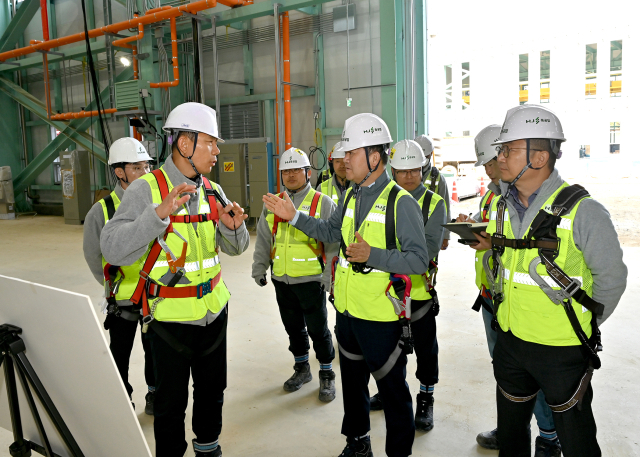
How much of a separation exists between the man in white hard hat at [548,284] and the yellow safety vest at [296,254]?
1621 mm

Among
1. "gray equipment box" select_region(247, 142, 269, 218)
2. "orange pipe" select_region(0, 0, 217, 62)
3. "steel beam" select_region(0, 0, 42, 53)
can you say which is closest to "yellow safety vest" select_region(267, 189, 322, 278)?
"gray equipment box" select_region(247, 142, 269, 218)

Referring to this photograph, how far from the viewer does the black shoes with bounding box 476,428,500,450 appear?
2.86 m

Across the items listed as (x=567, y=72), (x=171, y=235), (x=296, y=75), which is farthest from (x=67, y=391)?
(x=567, y=72)

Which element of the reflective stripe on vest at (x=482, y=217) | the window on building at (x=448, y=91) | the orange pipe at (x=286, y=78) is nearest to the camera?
the reflective stripe on vest at (x=482, y=217)

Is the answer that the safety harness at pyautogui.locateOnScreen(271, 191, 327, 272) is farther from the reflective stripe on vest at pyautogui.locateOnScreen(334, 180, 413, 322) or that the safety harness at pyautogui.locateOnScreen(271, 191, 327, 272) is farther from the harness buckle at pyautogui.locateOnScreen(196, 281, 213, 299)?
the harness buckle at pyautogui.locateOnScreen(196, 281, 213, 299)

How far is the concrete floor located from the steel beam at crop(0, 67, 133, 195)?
27.9ft

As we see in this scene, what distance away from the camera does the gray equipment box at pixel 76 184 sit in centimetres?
1325

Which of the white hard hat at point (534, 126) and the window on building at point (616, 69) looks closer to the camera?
the white hard hat at point (534, 126)

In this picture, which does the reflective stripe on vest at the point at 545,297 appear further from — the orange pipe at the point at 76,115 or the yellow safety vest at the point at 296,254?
the orange pipe at the point at 76,115

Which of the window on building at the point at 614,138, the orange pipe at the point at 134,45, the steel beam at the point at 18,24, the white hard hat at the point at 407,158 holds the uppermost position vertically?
the steel beam at the point at 18,24

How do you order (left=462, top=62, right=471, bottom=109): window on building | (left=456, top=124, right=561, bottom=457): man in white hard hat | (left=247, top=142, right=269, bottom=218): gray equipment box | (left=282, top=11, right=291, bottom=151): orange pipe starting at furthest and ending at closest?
(left=462, top=62, right=471, bottom=109): window on building < (left=247, top=142, right=269, bottom=218): gray equipment box < (left=282, top=11, right=291, bottom=151): orange pipe < (left=456, top=124, right=561, bottom=457): man in white hard hat

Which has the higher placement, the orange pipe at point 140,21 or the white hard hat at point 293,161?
the orange pipe at point 140,21

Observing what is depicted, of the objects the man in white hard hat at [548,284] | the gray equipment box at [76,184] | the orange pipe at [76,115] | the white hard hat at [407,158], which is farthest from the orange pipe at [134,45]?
the man in white hard hat at [548,284]

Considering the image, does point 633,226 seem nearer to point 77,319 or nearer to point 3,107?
point 77,319
